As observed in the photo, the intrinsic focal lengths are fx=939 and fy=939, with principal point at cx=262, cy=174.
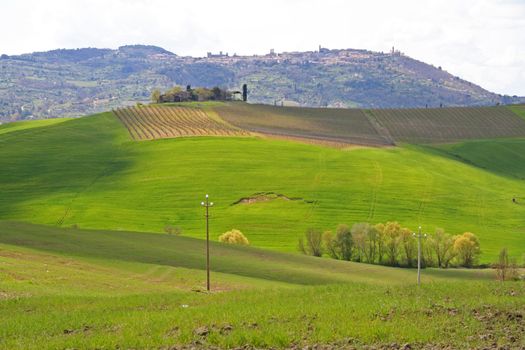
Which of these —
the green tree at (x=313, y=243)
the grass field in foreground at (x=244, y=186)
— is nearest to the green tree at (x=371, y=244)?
the green tree at (x=313, y=243)

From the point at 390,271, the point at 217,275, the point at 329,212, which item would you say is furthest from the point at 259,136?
the point at 217,275

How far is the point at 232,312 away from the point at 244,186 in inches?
4211

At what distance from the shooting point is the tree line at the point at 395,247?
10869cm

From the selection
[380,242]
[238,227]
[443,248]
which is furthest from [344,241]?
[238,227]

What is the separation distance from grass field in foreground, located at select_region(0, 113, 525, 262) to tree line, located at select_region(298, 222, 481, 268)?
5030 mm

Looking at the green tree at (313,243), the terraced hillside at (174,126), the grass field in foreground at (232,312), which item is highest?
the terraced hillside at (174,126)

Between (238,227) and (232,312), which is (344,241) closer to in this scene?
(238,227)

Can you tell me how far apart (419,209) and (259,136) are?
50611 millimetres

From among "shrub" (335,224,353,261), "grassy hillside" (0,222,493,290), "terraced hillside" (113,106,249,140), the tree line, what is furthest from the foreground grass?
"terraced hillside" (113,106,249,140)

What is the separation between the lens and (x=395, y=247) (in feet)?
359

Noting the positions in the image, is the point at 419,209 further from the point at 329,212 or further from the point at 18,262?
the point at 18,262

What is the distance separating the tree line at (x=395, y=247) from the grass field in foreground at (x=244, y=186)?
198 inches

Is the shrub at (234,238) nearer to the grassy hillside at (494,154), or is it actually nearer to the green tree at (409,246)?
the green tree at (409,246)

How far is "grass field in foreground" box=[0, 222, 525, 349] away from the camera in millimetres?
29750
